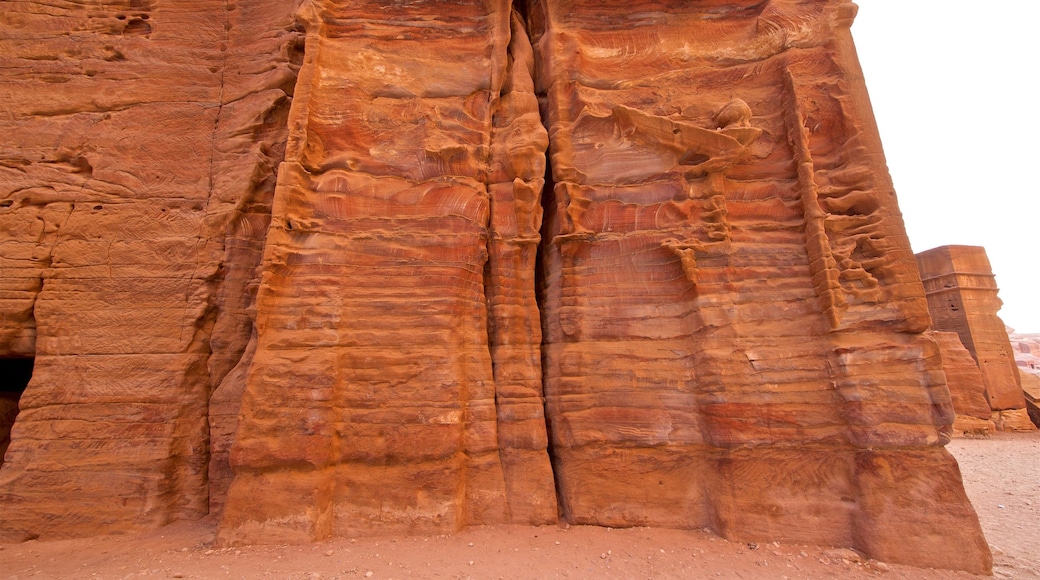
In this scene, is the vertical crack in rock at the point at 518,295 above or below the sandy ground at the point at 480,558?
above

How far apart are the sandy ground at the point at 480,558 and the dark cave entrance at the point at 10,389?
73.9 inches

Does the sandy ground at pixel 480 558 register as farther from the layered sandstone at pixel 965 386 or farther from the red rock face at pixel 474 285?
the layered sandstone at pixel 965 386

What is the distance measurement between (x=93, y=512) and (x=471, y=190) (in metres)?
5.31

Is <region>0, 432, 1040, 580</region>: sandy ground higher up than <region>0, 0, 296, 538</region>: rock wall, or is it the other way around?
<region>0, 0, 296, 538</region>: rock wall

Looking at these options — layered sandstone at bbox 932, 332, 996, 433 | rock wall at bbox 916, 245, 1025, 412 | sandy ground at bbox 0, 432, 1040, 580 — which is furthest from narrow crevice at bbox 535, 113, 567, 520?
rock wall at bbox 916, 245, 1025, 412

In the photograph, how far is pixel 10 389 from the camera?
6.34m

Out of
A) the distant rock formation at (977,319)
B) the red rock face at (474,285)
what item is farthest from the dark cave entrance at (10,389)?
the distant rock formation at (977,319)

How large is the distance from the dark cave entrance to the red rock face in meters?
1.04

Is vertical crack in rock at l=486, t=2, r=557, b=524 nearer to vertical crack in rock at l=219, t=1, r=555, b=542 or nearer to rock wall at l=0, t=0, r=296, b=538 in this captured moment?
Answer: vertical crack in rock at l=219, t=1, r=555, b=542

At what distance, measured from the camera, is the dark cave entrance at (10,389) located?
580 cm

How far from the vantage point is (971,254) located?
1388cm

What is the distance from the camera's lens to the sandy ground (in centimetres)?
384

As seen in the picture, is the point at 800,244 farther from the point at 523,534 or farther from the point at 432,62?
the point at 432,62

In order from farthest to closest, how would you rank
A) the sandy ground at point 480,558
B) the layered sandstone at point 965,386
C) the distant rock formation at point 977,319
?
the distant rock formation at point 977,319 → the layered sandstone at point 965,386 → the sandy ground at point 480,558
